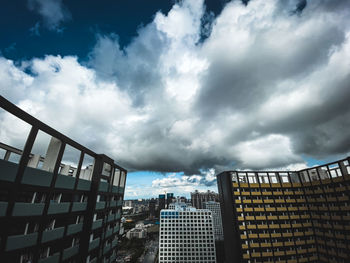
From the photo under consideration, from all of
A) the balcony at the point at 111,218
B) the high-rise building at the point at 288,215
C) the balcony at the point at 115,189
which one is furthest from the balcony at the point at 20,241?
the high-rise building at the point at 288,215

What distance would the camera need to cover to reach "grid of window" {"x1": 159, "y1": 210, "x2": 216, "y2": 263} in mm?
83625

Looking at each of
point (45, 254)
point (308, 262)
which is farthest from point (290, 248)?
point (45, 254)

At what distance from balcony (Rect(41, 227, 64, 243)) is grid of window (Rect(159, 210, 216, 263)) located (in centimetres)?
8058

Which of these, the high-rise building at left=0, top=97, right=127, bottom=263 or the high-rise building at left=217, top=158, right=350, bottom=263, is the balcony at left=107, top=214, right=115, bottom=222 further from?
the high-rise building at left=217, top=158, right=350, bottom=263

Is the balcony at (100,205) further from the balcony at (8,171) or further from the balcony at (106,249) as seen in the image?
the balcony at (8,171)

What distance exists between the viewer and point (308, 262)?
42312 mm

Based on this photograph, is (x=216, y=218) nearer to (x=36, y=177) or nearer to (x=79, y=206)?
(x=79, y=206)

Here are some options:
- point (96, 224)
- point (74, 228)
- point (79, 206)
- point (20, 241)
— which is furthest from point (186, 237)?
point (20, 241)

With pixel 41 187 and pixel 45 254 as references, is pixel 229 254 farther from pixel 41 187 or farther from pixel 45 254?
pixel 41 187

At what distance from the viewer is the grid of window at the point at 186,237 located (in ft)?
274

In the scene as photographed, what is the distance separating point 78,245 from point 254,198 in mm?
45586

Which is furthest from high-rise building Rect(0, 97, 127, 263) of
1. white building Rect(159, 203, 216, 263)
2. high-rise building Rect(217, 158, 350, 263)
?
white building Rect(159, 203, 216, 263)

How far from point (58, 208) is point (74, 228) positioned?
5.44 metres

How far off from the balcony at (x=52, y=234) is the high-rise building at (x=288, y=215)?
1643 inches
